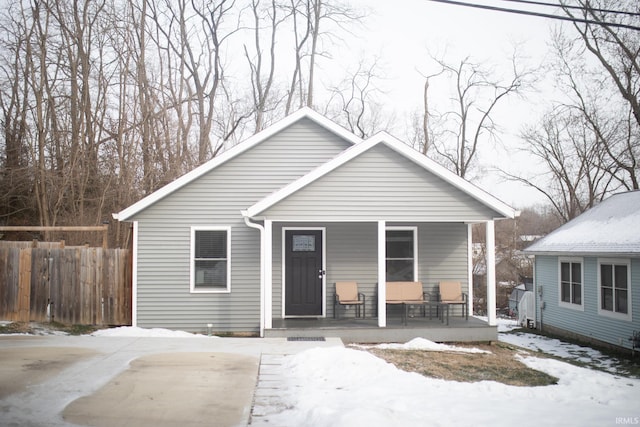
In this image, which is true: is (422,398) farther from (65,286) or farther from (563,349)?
(563,349)

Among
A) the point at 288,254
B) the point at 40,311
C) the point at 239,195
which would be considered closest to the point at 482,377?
the point at 288,254

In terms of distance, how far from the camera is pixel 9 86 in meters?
19.2

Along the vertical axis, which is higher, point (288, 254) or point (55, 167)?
point (55, 167)

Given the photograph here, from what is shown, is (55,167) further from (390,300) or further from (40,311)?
(390,300)

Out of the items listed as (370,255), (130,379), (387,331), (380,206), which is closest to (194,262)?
(370,255)

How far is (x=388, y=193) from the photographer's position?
36.7 feet

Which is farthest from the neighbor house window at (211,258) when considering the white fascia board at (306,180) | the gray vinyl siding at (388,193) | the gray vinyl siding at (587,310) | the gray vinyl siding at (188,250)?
the gray vinyl siding at (587,310)

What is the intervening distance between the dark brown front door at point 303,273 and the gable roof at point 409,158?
84.8 inches

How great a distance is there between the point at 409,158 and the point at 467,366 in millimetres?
4535

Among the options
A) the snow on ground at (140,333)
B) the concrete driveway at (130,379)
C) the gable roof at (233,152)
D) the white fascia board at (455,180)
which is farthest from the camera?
the gable roof at (233,152)

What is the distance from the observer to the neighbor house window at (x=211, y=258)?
12.4 m

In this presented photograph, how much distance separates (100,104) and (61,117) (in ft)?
4.73

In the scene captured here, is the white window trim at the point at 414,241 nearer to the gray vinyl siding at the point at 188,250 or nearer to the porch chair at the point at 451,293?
the porch chair at the point at 451,293

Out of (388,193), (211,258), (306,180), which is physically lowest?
(211,258)
